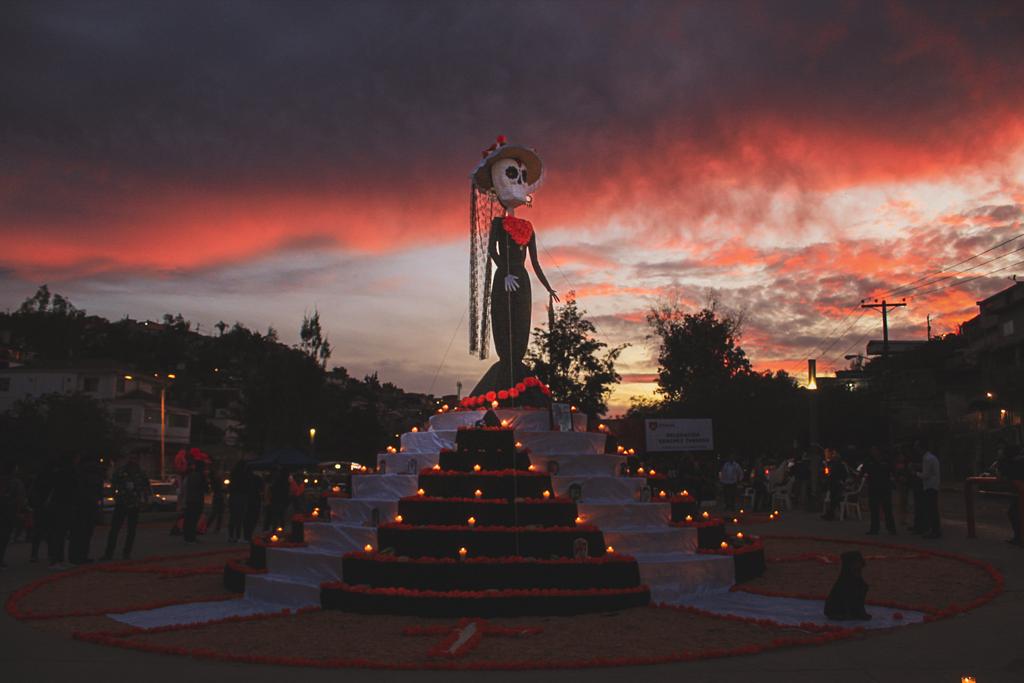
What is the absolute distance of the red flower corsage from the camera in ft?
45.5

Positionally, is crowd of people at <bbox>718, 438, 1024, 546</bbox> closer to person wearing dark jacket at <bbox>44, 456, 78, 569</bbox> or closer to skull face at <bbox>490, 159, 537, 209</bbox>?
skull face at <bbox>490, 159, 537, 209</bbox>

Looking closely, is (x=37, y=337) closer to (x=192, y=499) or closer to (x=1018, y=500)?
(x=192, y=499)

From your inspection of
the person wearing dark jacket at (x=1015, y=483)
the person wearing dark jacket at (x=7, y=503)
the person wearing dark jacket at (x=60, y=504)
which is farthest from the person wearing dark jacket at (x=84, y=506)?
the person wearing dark jacket at (x=1015, y=483)

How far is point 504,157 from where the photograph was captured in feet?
46.2

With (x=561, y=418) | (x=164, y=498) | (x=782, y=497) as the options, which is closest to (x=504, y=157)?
(x=561, y=418)

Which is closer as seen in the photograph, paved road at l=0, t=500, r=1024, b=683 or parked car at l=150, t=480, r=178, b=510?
paved road at l=0, t=500, r=1024, b=683

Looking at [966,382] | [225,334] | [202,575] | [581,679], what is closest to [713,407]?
[966,382]

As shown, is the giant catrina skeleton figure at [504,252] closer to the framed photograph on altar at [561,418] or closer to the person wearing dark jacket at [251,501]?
the framed photograph on altar at [561,418]

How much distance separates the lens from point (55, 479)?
40.7 feet

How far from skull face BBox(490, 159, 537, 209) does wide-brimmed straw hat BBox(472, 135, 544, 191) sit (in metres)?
0.09

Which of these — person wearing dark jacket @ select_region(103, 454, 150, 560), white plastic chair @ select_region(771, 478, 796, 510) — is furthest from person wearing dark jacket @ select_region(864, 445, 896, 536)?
person wearing dark jacket @ select_region(103, 454, 150, 560)

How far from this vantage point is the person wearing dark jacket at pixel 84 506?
12289 millimetres

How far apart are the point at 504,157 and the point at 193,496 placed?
30.4ft

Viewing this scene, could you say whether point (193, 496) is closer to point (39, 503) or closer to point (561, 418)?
point (39, 503)
